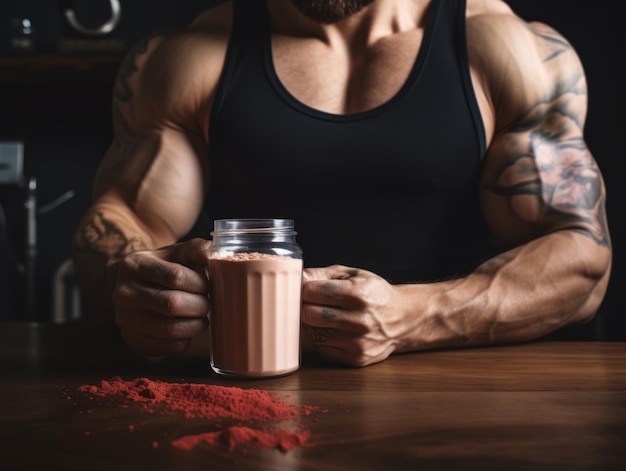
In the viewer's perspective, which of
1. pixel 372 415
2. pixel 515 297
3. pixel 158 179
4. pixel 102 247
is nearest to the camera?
pixel 372 415

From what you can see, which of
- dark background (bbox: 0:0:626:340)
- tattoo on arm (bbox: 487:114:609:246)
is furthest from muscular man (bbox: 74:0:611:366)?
dark background (bbox: 0:0:626:340)

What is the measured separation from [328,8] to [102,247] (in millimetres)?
652

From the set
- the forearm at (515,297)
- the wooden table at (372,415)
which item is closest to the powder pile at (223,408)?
the wooden table at (372,415)

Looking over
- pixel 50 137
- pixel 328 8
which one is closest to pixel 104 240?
pixel 328 8

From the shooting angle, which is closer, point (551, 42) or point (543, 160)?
point (543, 160)

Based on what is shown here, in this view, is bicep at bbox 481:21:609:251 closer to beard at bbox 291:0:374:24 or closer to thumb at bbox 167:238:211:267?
beard at bbox 291:0:374:24

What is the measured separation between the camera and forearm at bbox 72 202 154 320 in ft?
4.03

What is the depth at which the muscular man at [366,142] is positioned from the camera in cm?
129

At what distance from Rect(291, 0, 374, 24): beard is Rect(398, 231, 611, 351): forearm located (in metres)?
0.60

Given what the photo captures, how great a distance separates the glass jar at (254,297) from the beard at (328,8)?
0.72 m

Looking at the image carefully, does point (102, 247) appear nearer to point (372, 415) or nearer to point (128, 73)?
point (128, 73)

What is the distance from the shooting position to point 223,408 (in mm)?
698

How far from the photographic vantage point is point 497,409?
700 mm

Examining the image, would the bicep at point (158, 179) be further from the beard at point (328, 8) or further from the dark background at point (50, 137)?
the dark background at point (50, 137)
